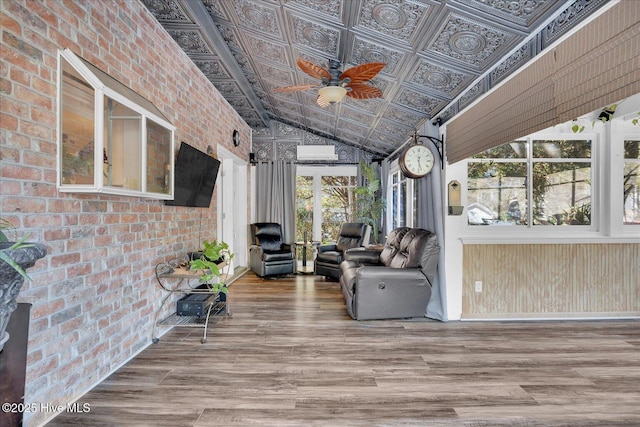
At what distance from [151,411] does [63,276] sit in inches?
36.0

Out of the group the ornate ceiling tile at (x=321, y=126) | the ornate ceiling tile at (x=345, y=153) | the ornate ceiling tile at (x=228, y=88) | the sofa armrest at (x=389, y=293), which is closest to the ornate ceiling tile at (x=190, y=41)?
the ornate ceiling tile at (x=228, y=88)

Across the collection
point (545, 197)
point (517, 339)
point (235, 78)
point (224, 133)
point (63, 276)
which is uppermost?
point (235, 78)

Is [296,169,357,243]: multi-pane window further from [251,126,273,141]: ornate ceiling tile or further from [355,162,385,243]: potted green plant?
[251,126,273,141]: ornate ceiling tile

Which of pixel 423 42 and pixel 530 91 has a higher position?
pixel 423 42

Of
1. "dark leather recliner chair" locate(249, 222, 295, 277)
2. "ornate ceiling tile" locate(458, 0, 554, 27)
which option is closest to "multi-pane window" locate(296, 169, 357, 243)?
"dark leather recliner chair" locate(249, 222, 295, 277)

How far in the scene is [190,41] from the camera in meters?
3.35

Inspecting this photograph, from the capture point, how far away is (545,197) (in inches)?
148

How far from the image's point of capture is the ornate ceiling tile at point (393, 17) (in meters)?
2.26

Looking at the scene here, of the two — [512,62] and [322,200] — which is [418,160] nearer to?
[512,62]

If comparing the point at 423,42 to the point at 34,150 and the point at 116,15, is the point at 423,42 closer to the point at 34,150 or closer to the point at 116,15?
the point at 116,15

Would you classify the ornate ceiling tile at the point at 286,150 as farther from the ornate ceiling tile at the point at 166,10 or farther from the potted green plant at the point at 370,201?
the ornate ceiling tile at the point at 166,10

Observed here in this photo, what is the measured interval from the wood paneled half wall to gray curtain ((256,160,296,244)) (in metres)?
3.91

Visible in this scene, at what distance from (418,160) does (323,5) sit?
6.23 ft

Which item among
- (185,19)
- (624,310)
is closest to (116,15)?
(185,19)
